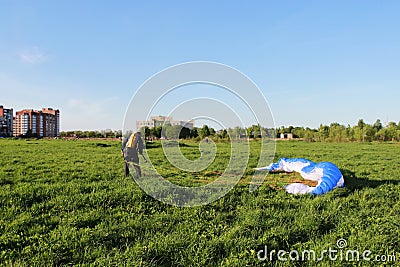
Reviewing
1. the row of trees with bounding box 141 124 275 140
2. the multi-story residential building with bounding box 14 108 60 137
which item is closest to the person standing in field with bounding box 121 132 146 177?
the row of trees with bounding box 141 124 275 140

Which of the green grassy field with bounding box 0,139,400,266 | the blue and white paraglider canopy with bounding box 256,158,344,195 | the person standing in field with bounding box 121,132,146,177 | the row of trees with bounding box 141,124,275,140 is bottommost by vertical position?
the green grassy field with bounding box 0,139,400,266

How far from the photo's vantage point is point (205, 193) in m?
7.54

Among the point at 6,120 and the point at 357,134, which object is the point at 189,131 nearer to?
the point at 357,134

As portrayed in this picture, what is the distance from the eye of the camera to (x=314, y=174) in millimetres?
9797

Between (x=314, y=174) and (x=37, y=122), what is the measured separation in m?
121

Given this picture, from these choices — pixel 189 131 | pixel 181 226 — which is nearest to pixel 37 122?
pixel 189 131

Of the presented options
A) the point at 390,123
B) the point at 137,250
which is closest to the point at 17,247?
the point at 137,250

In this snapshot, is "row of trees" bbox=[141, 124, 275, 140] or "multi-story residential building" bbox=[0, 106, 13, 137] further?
"multi-story residential building" bbox=[0, 106, 13, 137]

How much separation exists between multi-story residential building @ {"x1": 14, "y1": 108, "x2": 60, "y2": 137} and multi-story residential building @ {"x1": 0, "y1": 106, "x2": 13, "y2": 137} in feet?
7.31

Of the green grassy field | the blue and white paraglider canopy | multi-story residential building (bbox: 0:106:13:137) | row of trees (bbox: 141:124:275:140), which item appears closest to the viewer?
the green grassy field

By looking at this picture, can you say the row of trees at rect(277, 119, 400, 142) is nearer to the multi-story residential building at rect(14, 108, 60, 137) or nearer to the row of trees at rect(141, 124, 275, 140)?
the row of trees at rect(141, 124, 275, 140)

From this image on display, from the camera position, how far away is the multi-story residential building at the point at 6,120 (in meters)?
108

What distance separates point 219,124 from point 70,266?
19.9ft

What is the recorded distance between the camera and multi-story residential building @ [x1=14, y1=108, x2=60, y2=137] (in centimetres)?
11162
